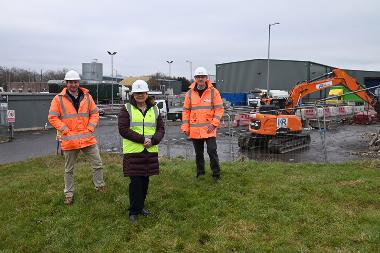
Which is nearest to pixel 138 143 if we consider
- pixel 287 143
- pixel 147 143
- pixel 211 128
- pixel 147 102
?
pixel 147 143

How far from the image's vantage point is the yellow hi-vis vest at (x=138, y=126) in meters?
5.84

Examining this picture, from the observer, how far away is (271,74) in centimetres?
6122

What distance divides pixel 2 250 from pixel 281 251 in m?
3.41

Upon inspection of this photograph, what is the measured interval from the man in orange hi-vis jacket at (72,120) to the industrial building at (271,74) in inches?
2139

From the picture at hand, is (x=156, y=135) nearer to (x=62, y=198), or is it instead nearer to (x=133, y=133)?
(x=133, y=133)

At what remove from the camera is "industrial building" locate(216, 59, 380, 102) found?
199 ft

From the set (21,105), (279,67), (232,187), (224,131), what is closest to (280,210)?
(232,187)

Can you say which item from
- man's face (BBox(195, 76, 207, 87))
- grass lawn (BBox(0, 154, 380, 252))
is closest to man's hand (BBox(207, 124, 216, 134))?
man's face (BBox(195, 76, 207, 87))

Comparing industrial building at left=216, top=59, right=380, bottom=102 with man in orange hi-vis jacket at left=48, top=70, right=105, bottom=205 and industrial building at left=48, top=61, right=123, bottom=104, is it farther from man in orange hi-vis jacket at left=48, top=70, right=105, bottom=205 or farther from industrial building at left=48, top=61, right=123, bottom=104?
man in orange hi-vis jacket at left=48, top=70, right=105, bottom=205

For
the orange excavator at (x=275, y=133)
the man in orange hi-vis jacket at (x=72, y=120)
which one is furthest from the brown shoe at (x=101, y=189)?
the orange excavator at (x=275, y=133)

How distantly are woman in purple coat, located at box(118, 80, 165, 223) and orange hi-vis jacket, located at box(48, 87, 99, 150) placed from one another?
42.0 inches

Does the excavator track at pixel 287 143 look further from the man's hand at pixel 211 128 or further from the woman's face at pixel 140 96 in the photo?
the woman's face at pixel 140 96

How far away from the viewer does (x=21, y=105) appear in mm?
28094

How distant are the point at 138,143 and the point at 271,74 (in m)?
57.4
